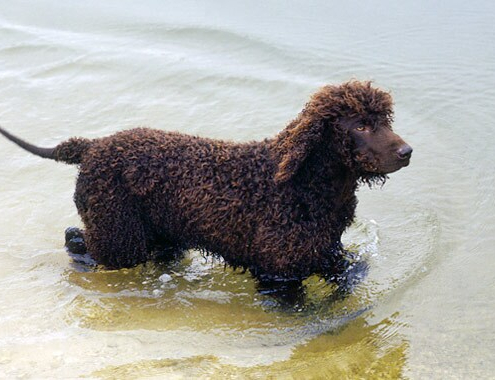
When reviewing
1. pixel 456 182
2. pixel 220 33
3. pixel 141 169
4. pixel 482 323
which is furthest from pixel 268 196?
pixel 220 33

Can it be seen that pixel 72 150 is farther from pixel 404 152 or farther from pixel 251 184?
pixel 404 152

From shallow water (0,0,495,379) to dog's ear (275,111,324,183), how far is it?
1.03 meters

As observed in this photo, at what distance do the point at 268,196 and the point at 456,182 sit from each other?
2.83 m

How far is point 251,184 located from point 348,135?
771mm

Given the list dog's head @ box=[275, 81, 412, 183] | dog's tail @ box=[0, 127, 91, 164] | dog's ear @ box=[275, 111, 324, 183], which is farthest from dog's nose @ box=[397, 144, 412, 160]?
dog's tail @ box=[0, 127, 91, 164]

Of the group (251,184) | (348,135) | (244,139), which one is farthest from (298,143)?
(244,139)

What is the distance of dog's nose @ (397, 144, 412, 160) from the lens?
168 inches

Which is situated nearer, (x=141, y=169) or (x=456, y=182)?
(x=141, y=169)

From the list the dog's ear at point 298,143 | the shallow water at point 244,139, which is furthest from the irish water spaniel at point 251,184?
the shallow water at point 244,139

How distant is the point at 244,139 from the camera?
7879 mm

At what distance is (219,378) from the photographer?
4066 mm

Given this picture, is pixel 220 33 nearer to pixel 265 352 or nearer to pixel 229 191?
pixel 229 191

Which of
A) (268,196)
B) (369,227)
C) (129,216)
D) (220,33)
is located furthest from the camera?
(220,33)

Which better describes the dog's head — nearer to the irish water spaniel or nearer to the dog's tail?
the irish water spaniel
